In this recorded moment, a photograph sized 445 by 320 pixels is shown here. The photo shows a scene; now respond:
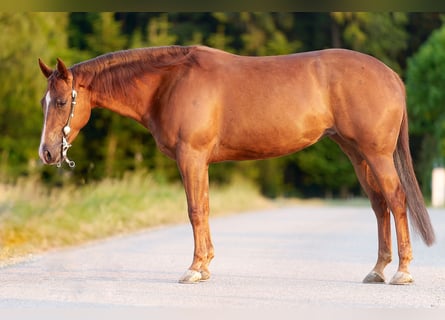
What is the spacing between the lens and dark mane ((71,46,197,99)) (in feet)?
33.8

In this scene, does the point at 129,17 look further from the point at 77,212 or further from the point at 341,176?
the point at 77,212

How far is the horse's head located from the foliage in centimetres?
1234

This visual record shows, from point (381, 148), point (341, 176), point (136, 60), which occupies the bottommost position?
point (341, 176)

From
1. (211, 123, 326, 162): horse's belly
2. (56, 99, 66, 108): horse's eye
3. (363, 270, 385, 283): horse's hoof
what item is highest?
(56, 99, 66, 108): horse's eye

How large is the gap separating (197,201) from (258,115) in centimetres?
94

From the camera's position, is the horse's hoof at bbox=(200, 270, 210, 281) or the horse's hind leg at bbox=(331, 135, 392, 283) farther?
the horse's hind leg at bbox=(331, 135, 392, 283)

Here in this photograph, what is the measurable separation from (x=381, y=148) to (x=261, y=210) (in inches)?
693

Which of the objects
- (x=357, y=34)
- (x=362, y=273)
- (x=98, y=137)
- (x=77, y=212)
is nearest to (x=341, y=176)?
(x=357, y=34)

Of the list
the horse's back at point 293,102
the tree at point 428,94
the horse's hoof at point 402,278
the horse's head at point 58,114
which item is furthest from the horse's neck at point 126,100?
the tree at point 428,94

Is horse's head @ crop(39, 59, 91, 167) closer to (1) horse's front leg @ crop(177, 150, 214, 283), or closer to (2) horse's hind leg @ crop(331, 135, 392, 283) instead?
(1) horse's front leg @ crop(177, 150, 214, 283)

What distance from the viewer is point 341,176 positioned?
134 feet

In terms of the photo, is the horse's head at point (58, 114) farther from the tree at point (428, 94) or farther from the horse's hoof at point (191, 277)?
the tree at point (428, 94)

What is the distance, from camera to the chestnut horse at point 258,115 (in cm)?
995

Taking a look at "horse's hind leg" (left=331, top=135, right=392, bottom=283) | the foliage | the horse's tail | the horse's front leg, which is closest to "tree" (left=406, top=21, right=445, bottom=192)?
the foliage
